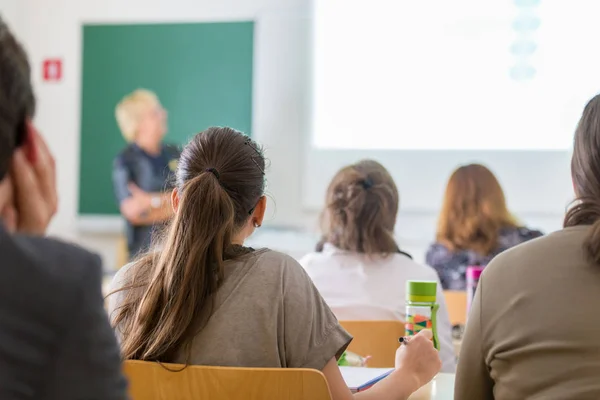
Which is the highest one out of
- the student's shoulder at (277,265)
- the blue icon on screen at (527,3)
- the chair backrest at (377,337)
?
the blue icon on screen at (527,3)

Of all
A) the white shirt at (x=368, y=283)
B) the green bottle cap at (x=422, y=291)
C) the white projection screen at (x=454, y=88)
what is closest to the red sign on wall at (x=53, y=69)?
the white projection screen at (x=454, y=88)

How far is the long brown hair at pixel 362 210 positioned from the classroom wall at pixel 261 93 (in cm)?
232

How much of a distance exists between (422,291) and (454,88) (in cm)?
329

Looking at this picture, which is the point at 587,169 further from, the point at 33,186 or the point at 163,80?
the point at 163,80

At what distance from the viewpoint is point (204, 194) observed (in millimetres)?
1531

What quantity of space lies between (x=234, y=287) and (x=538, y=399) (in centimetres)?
59

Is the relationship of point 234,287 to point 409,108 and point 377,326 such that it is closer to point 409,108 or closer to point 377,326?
point 377,326

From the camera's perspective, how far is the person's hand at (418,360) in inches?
60.7

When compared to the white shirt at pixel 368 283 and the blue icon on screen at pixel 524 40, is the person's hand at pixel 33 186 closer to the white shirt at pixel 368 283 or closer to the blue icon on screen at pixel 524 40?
the white shirt at pixel 368 283

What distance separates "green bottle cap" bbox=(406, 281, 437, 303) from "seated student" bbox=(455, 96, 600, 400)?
0.34 m

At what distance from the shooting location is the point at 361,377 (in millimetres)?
1672

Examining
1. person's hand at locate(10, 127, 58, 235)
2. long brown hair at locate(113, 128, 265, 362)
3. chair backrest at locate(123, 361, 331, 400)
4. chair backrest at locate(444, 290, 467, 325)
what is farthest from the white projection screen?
person's hand at locate(10, 127, 58, 235)

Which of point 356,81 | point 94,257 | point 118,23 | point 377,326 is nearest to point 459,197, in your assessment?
point 377,326

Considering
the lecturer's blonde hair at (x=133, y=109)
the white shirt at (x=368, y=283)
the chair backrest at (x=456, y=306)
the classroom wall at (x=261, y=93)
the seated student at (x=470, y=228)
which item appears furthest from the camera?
the lecturer's blonde hair at (x=133, y=109)
